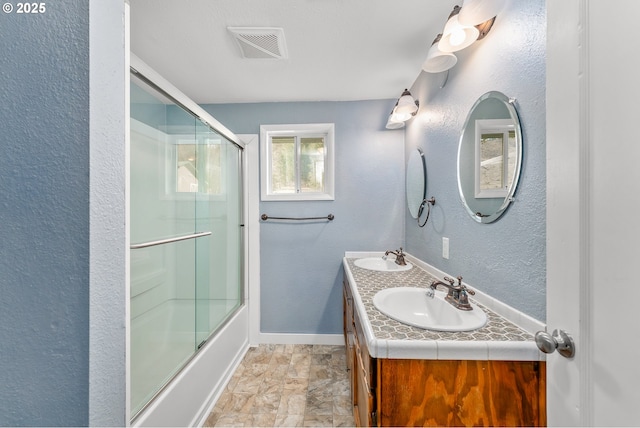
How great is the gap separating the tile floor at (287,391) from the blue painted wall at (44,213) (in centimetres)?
126

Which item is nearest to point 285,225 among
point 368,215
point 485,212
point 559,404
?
point 368,215

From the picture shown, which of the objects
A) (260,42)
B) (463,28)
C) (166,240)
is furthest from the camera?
(260,42)

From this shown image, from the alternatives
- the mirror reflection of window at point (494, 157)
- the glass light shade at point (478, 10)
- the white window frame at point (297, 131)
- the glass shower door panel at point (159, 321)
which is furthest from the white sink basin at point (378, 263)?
the glass light shade at point (478, 10)

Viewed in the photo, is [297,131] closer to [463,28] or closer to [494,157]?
[463,28]

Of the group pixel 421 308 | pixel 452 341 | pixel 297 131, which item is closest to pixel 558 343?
pixel 452 341

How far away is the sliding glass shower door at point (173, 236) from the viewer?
1.24 metres

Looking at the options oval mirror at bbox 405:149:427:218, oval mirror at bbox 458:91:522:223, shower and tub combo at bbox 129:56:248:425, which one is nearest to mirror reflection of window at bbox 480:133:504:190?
oval mirror at bbox 458:91:522:223

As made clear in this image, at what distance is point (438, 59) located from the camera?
1201mm

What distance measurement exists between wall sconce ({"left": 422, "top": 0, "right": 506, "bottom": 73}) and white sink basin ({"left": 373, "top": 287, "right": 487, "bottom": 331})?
3.76 ft

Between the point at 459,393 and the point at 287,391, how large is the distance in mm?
1314

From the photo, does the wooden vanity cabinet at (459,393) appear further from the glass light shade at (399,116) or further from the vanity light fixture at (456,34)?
the glass light shade at (399,116)

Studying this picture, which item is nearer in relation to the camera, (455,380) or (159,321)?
(455,380)

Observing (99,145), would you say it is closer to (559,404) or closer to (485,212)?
(559,404)

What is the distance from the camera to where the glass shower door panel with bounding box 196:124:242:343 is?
1.78 meters
